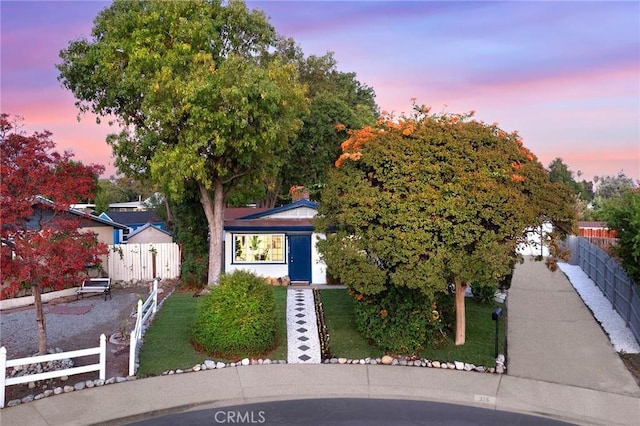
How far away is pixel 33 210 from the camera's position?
31.0 feet

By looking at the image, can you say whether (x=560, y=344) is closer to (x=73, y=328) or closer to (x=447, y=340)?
(x=447, y=340)

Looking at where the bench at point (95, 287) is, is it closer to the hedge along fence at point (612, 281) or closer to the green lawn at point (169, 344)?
the green lawn at point (169, 344)

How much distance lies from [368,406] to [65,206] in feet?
23.1

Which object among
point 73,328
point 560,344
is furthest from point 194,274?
point 560,344

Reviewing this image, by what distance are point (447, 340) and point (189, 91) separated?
32.7 ft

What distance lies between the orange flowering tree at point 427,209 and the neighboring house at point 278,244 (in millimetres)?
7294

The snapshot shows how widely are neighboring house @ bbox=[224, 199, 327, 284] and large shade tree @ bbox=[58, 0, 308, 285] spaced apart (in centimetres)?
146

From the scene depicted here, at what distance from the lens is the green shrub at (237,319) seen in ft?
35.0

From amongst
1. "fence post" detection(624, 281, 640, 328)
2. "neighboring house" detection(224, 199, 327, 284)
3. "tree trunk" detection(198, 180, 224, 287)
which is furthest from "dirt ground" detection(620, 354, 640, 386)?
"tree trunk" detection(198, 180, 224, 287)

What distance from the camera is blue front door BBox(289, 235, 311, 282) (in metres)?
18.8

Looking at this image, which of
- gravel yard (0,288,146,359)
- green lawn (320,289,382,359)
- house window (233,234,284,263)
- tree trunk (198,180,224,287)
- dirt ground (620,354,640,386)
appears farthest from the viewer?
house window (233,234,284,263)

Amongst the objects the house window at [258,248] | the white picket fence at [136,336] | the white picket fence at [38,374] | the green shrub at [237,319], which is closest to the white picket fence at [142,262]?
the house window at [258,248]

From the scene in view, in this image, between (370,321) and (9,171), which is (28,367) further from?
(370,321)

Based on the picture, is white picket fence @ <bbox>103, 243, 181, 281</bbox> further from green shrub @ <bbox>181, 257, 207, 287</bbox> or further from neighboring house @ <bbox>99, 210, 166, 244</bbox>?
neighboring house @ <bbox>99, 210, 166, 244</bbox>
